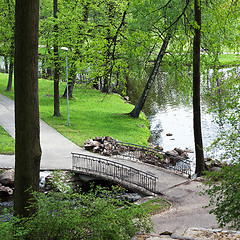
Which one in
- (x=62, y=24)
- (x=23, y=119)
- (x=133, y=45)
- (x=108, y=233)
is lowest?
(x=108, y=233)

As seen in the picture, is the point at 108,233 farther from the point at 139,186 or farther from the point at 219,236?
the point at 139,186

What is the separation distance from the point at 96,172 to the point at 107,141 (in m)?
4.26

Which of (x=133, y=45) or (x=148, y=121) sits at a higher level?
(x=133, y=45)

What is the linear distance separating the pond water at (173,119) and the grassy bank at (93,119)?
4.51 ft

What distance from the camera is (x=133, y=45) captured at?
13.1 metres

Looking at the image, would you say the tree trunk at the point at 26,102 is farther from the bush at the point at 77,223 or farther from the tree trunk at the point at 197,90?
the tree trunk at the point at 197,90

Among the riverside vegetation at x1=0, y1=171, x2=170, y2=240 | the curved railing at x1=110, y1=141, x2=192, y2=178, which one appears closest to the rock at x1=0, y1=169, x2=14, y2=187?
the curved railing at x1=110, y1=141, x2=192, y2=178

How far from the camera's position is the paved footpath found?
39.9ft

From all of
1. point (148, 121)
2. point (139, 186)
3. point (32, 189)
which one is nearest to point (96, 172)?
point (139, 186)

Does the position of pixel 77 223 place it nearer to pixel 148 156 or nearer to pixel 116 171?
pixel 116 171

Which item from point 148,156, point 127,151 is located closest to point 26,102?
point 148,156

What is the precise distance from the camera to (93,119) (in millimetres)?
30547

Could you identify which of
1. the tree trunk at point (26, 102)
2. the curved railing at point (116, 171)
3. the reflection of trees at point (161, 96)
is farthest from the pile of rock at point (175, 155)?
the reflection of trees at point (161, 96)

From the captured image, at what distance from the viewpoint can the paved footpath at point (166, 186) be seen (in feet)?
A: 39.9
